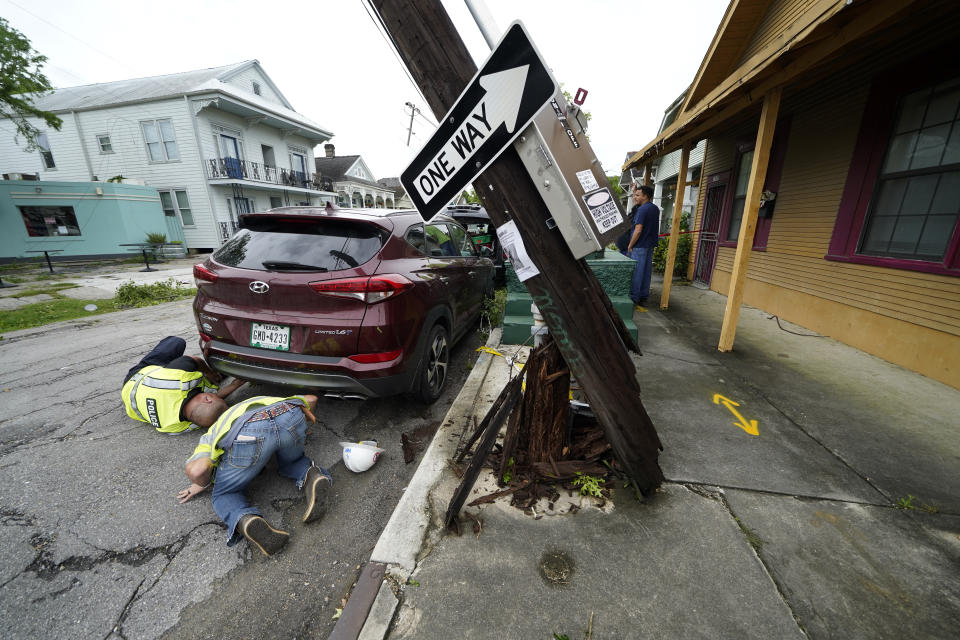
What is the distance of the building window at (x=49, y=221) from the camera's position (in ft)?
44.0

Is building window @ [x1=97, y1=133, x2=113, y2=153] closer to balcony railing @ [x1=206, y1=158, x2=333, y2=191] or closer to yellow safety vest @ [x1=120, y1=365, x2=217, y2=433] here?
balcony railing @ [x1=206, y1=158, x2=333, y2=191]

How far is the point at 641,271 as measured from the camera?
20.2ft

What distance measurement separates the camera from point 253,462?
2010mm

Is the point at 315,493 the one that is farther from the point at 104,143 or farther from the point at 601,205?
the point at 104,143

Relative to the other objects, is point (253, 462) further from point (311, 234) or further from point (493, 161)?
point (493, 161)

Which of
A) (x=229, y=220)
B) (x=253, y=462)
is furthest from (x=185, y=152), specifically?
(x=253, y=462)

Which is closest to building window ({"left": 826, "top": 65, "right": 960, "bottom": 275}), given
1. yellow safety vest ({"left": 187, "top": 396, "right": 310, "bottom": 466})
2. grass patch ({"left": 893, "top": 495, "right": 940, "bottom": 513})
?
grass patch ({"left": 893, "top": 495, "right": 940, "bottom": 513})

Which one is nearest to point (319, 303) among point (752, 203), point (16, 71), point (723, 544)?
point (723, 544)

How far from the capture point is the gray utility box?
4.62 ft

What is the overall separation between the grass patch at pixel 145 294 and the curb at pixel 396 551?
832 centimetres

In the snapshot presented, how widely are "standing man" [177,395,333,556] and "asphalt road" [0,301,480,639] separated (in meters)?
0.11

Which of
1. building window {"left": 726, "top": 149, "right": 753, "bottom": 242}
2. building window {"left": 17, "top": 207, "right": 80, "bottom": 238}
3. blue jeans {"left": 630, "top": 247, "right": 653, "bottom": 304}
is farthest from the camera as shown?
building window {"left": 17, "top": 207, "right": 80, "bottom": 238}

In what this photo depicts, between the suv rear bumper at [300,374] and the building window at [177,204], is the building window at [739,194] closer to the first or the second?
the suv rear bumper at [300,374]

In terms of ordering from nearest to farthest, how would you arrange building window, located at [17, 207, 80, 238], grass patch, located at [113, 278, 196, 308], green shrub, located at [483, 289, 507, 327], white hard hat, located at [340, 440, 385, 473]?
white hard hat, located at [340, 440, 385, 473] → green shrub, located at [483, 289, 507, 327] → grass patch, located at [113, 278, 196, 308] → building window, located at [17, 207, 80, 238]
